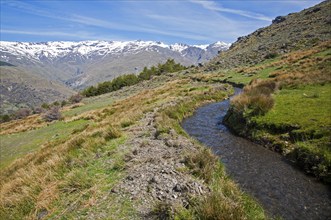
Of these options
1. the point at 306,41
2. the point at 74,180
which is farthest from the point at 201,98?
the point at 306,41

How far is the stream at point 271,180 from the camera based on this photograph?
916 cm

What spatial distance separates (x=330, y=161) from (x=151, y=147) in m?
8.26

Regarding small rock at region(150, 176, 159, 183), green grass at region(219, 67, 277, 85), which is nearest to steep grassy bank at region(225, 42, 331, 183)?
small rock at region(150, 176, 159, 183)

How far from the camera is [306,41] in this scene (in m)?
58.3

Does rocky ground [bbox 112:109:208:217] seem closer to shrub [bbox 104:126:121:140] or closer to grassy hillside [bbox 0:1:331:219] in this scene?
grassy hillside [bbox 0:1:331:219]

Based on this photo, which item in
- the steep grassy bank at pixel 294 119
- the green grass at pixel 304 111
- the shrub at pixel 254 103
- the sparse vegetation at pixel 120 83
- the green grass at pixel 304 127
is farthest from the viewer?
the sparse vegetation at pixel 120 83

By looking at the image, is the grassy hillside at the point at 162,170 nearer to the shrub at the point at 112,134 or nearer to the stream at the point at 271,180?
the shrub at the point at 112,134

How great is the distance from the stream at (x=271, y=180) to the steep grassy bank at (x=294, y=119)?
65 cm

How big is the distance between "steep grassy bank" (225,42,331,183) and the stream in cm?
65

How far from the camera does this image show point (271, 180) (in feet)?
36.7

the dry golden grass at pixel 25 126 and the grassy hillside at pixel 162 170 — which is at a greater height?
the grassy hillside at pixel 162 170

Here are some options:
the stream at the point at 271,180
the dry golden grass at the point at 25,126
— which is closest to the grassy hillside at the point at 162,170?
the stream at the point at 271,180

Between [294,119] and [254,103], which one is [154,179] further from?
[254,103]

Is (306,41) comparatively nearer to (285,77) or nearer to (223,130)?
(285,77)
